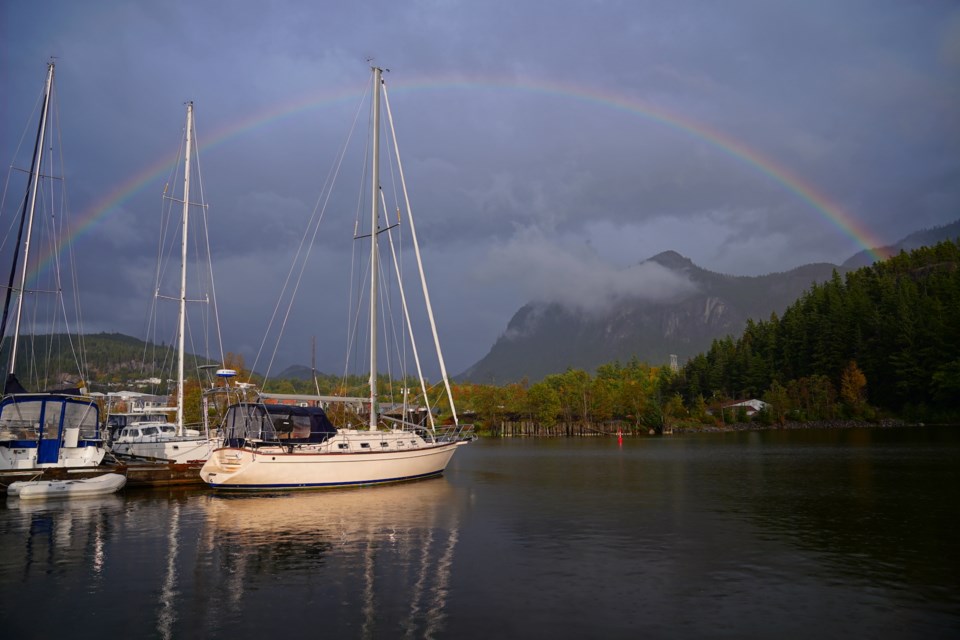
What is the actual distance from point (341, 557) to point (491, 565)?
15.3 ft

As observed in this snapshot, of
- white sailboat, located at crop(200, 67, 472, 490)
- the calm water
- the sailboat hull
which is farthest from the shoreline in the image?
the sailboat hull

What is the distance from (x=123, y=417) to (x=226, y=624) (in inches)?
2303

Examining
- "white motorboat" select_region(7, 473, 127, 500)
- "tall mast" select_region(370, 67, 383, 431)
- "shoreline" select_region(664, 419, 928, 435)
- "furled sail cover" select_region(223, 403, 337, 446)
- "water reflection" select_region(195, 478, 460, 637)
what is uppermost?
"tall mast" select_region(370, 67, 383, 431)

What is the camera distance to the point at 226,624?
13.3 metres

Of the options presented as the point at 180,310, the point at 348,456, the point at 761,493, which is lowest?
the point at 761,493

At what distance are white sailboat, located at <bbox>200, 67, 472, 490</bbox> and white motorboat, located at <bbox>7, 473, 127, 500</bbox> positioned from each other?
4.60 meters

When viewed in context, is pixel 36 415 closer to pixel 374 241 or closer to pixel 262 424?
pixel 262 424

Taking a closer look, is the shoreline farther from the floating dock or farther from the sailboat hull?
the floating dock

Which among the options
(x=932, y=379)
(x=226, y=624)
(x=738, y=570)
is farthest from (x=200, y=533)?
(x=932, y=379)

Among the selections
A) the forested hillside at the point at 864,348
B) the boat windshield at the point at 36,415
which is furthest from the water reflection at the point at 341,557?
the forested hillside at the point at 864,348

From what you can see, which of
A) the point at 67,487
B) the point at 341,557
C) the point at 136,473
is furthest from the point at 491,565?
the point at 136,473

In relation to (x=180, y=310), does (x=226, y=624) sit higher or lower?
lower

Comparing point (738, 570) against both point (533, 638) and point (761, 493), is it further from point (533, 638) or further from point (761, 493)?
point (761, 493)

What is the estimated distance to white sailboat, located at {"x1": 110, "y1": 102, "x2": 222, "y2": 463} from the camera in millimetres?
42438
